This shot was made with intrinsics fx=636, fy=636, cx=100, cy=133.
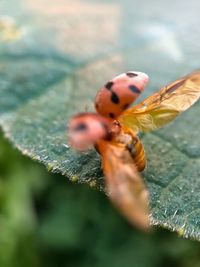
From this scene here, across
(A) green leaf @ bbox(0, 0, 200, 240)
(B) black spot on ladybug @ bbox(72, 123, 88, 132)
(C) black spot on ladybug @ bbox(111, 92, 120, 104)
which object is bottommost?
(A) green leaf @ bbox(0, 0, 200, 240)

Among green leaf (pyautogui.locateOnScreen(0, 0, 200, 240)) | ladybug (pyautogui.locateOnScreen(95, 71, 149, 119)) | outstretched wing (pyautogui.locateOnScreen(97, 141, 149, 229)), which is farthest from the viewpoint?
green leaf (pyautogui.locateOnScreen(0, 0, 200, 240))

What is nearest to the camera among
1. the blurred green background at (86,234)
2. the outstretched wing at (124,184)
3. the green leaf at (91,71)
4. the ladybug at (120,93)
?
the outstretched wing at (124,184)

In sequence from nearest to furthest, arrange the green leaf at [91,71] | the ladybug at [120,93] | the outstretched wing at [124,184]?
the outstretched wing at [124,184], the ladybug at [120,93], the green leaf at [91,71]

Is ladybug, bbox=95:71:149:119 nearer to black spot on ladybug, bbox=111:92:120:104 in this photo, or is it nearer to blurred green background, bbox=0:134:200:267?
black spot on ladybug, bbox=111:92:120:104

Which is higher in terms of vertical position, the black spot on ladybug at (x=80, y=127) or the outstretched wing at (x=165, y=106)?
the black spot on ladybug at (x=80, y=127)

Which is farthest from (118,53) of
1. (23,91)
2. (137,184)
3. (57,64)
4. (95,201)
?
(137,184)

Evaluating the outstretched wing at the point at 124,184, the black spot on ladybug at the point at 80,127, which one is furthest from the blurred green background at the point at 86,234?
the black spot on ladybug at the point at 80,127

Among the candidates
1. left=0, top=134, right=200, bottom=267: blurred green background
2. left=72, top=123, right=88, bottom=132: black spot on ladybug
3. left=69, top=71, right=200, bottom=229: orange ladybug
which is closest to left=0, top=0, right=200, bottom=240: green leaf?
left=69, top=71, right=200, bottom=229: orange ladybug

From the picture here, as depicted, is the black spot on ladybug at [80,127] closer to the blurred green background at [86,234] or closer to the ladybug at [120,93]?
the ladybug at [120,93]
